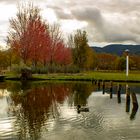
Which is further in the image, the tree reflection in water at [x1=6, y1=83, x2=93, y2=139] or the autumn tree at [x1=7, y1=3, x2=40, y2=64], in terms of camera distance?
the autumn tree at [x1=7, y1=3, x2=40, y2=64]

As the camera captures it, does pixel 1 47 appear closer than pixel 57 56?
Result: No

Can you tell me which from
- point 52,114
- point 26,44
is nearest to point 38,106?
point 52,114

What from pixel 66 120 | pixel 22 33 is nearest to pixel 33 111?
pixel 66 120

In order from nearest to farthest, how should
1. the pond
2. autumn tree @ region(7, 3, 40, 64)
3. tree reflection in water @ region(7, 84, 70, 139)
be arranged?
the pond → tree reflection in water @ region(7, 84, 70, 139) → autumn tree @ region(7, 3, 40, 64)

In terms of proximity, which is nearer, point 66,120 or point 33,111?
point 66,120

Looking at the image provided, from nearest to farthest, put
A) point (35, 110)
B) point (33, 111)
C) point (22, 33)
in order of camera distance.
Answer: point (33, 111) → point (35, 110) → point (22, 33)

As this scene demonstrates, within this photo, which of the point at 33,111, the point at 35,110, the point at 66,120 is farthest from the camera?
the point at 35,110

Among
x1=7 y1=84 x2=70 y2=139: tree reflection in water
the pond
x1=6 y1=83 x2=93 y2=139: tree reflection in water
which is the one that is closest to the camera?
the pond

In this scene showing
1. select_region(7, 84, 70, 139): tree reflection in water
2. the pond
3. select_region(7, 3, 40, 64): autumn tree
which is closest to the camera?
the pond

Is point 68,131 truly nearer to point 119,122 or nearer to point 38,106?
point 119,122

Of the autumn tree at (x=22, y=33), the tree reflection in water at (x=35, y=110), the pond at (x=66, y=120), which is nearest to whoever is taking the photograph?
the pond at (x=66, y=120)

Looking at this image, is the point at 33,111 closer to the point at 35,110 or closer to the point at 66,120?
the point at 35,110

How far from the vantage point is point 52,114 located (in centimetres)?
3256

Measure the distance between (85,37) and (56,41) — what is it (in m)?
13.4
